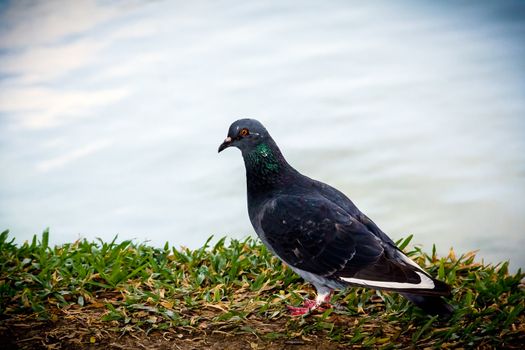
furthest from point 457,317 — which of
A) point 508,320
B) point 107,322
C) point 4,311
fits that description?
point 4,311

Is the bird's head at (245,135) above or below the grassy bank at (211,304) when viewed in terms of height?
above

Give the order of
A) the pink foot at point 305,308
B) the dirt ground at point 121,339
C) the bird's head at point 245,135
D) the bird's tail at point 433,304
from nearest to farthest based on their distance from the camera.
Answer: the dirt ground at point 121,339, the bird's tail at point 433,304, the pink foot at point 305,308, the bird's head at point 245,135

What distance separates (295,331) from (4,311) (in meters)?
2.49

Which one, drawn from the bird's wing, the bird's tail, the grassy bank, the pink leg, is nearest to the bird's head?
the bird's wing

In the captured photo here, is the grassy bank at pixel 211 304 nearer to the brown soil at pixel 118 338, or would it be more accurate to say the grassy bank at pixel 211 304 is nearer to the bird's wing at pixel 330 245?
the brown soil at pixel 118 338

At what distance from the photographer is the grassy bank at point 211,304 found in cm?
546

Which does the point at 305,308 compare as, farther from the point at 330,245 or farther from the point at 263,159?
the point at 263,159

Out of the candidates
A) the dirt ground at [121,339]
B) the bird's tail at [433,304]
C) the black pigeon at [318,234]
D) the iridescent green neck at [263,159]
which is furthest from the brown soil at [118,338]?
the iridescent green neck at [263,159]

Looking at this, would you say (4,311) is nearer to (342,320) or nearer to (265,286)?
(265,286)

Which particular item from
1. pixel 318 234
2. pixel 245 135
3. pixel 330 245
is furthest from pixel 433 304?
pixel 245 135

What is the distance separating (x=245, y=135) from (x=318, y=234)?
1.09 m

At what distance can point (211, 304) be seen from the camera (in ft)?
19.1

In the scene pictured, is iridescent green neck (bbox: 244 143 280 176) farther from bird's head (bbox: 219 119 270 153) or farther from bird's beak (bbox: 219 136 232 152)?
bird's beak (bbox: 219 136 232 152)

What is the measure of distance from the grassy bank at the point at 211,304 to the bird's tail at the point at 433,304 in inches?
4.9
